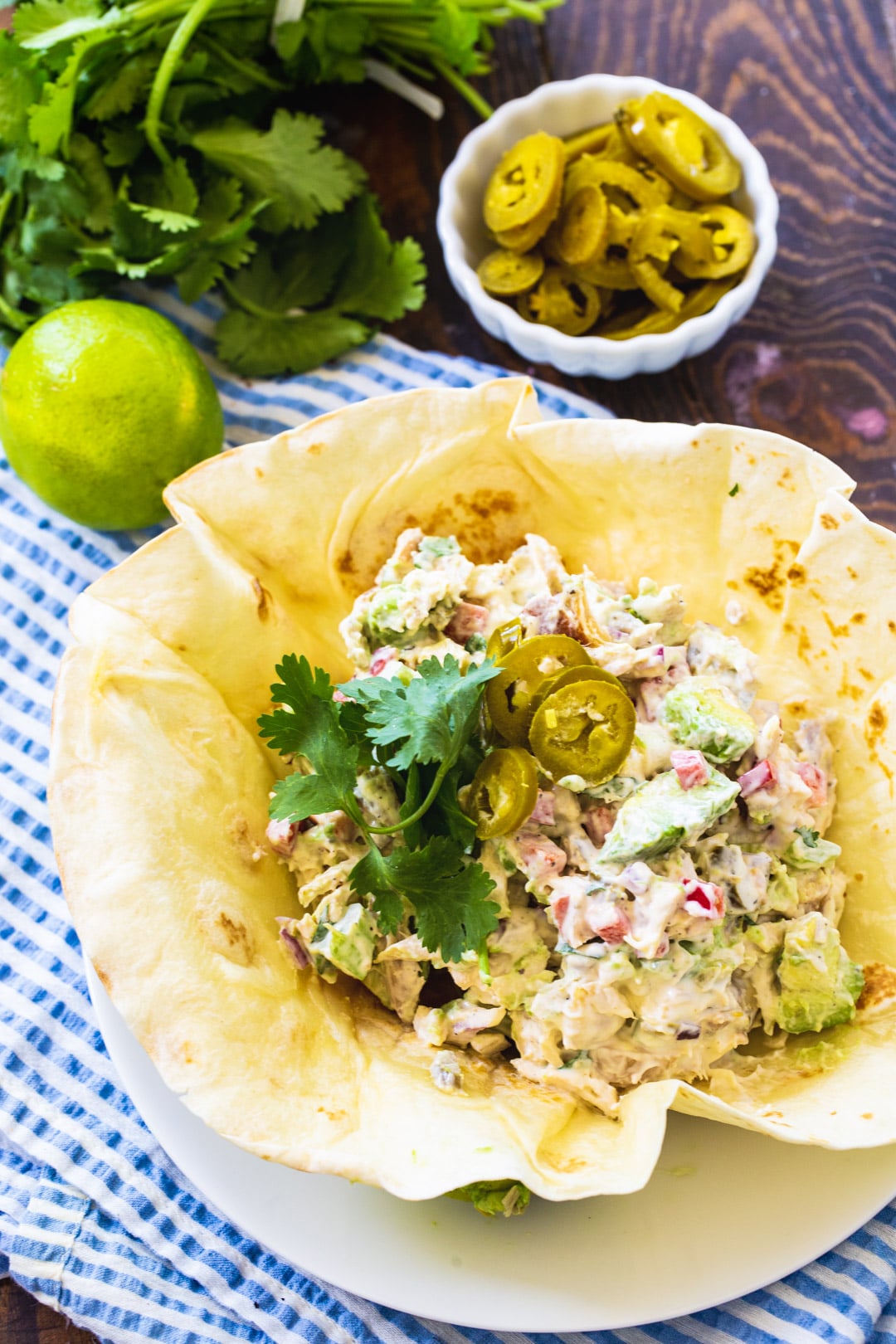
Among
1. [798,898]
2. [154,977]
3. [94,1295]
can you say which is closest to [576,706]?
[798,898]

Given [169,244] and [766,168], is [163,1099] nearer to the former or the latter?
[169,244]

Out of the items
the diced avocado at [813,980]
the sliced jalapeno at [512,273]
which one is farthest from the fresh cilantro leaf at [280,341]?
the diced avocado at [813,980]

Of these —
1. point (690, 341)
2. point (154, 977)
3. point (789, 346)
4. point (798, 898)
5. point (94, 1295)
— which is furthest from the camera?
point (789, 346)

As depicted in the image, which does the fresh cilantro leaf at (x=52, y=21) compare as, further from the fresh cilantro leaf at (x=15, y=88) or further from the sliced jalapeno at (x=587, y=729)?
the sliced jalapeno at (x=587, y=729)

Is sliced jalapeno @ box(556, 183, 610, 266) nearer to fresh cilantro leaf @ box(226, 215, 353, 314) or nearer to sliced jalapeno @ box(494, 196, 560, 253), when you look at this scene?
sliced jalapeno @ box(494, 196, 560, 253)

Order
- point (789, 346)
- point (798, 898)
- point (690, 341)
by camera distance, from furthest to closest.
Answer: point (789, 346) < point (690, 341) < point (798, 898)

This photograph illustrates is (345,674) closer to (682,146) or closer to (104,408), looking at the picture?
(104,408)
